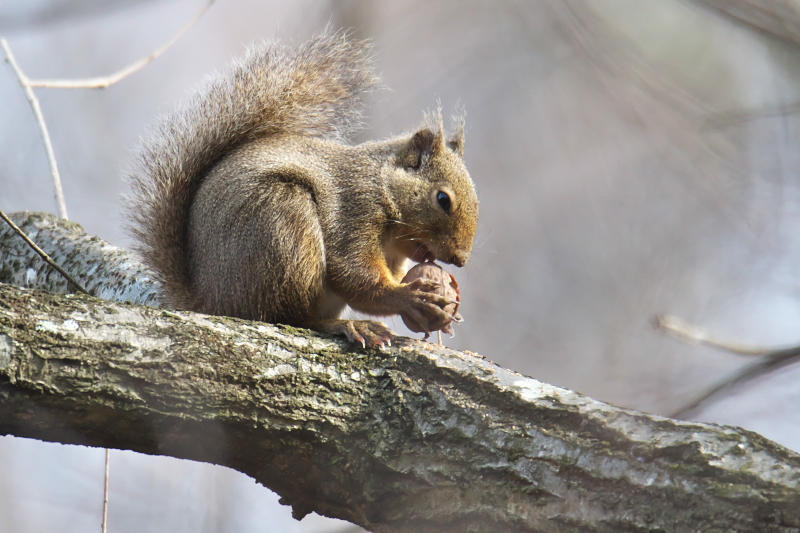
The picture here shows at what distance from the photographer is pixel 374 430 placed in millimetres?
1596

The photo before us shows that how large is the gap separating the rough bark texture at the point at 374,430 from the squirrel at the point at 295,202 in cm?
28

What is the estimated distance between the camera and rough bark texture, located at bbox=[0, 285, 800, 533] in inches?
52.4

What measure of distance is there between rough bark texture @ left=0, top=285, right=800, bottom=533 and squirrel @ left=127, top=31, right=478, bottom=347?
0.28m

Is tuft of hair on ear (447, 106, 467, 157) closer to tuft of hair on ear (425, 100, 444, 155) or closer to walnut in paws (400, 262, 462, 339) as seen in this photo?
tuft of hair on ear (425, 100, 444, 155)

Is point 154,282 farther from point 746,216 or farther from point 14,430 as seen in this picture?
point 746,216

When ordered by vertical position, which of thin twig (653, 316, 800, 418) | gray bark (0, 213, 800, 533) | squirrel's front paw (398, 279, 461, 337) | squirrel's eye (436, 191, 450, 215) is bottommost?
gray bark (0, 213, 800, 533)

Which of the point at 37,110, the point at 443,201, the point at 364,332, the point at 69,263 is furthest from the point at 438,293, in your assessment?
the point at 69,263

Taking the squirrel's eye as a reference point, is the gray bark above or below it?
below

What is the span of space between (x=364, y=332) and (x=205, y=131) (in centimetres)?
105

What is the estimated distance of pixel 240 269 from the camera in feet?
6.78

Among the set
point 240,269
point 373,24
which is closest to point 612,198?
point 373,24

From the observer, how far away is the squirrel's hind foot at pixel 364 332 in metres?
1.80

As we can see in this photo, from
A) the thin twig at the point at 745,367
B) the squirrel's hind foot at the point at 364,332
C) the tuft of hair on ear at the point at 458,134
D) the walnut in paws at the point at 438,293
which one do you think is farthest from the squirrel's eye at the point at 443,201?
the thin twig at the point at 745,367

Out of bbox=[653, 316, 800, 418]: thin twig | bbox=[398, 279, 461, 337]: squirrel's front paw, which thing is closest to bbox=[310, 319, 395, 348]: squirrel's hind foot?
bbox=[398, 279, 461, 337]: squirrel's front paw
